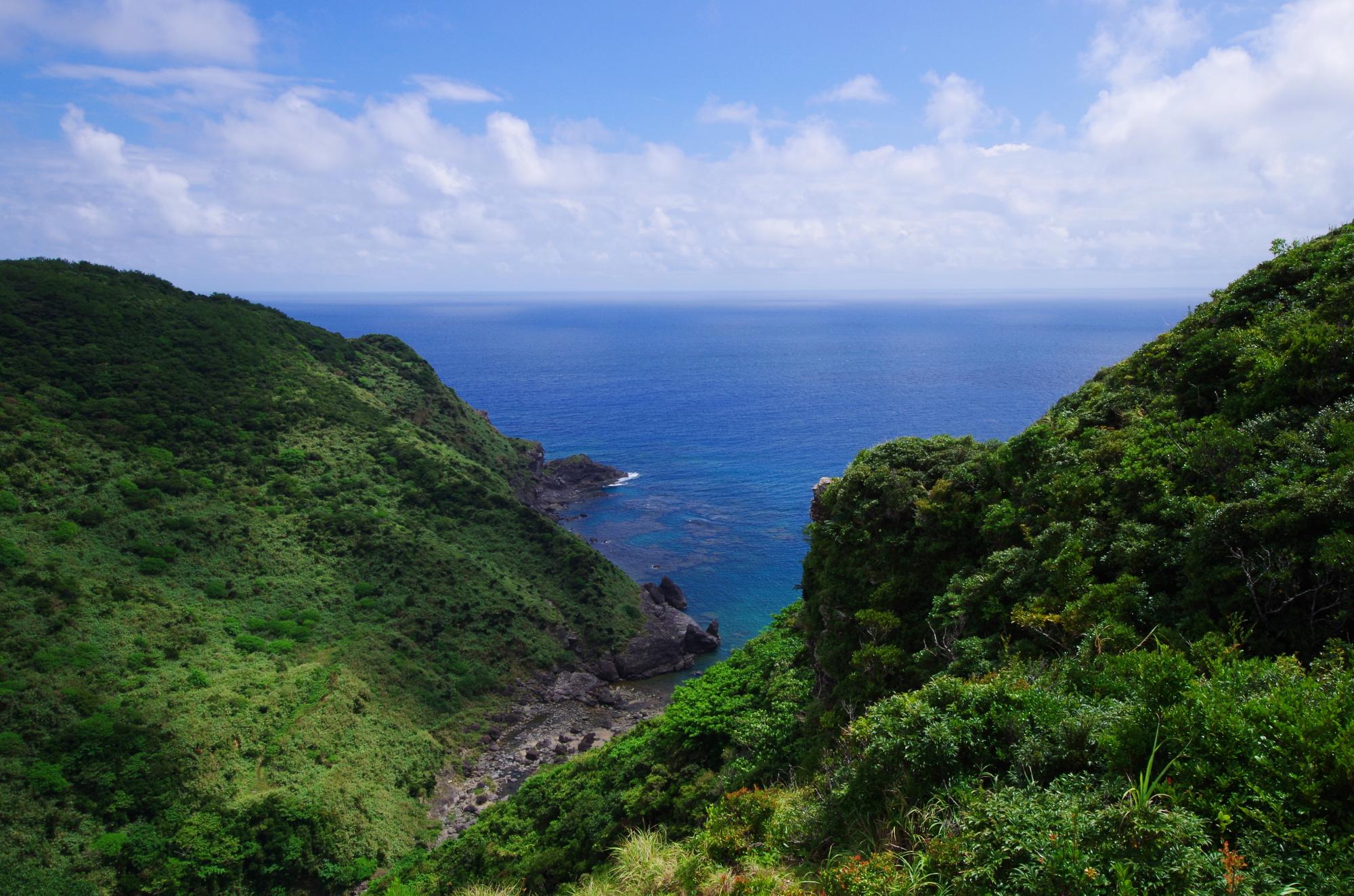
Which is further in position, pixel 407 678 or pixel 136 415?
pixel 136 415

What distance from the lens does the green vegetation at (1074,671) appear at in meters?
7.15

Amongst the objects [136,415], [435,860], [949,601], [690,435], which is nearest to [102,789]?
[435,860]

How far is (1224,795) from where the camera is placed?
723cm

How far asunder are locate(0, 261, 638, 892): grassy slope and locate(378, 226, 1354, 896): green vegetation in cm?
1729

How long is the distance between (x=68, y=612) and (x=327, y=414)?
31.2 metres

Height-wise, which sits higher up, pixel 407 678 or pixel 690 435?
pixel 690 435

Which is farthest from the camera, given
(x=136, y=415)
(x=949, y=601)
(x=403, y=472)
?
(x=403, y=472)

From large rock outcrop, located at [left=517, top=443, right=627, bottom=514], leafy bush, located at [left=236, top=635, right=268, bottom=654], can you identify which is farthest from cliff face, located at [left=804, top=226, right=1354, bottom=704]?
large rock outcrop, located at [left=517, top=443, right=627, bottom=514]

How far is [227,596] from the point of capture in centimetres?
4422

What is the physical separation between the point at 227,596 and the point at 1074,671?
49868mm

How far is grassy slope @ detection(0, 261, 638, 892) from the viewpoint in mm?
31172

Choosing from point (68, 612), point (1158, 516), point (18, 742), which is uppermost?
point (1158, 516)

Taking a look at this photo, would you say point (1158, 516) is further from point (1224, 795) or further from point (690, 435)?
point (690, 435)

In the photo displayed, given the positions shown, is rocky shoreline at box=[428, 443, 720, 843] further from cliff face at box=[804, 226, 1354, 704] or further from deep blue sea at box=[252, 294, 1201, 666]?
cliff face at box=[804, 226, 1354, 704]
